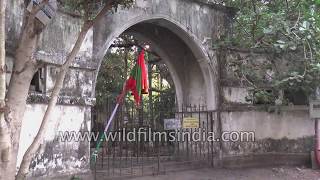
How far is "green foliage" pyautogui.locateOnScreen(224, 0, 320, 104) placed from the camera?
929cm

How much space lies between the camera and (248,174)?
30.1ft

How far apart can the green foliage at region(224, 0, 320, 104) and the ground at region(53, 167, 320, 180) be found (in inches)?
71.3

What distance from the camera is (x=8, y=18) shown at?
6.46 meters

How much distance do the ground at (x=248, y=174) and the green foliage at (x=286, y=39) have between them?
5.94ft

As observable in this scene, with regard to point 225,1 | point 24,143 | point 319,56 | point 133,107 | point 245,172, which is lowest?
point 245,172

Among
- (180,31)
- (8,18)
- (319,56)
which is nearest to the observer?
(8,18)

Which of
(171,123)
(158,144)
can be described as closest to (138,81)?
(171,123)

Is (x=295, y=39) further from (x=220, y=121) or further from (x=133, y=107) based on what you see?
(x=133, y=107)

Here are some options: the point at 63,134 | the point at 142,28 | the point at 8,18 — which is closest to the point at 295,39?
the point at 142,28

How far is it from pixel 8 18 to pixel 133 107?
3.67 m

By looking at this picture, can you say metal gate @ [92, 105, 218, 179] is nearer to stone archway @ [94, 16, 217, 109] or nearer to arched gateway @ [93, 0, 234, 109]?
stone archway @ [94, 16, 217, 109]

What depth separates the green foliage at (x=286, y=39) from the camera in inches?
366

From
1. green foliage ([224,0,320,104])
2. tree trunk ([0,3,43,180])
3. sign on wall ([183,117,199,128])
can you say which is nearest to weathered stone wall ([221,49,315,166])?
green foliage ([224,0,320,104])

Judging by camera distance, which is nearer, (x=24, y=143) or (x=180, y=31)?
(x=24, y=143)
